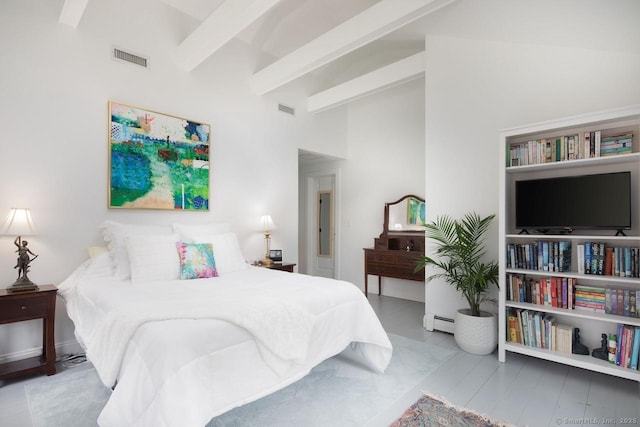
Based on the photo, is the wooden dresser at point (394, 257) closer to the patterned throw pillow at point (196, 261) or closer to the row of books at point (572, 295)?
the row of books at point (572, 295)

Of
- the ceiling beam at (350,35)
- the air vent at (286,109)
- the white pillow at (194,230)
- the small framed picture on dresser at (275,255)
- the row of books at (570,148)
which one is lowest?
the small framed picture on dresser at (275,255)

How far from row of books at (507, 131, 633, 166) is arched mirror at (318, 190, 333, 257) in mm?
3696

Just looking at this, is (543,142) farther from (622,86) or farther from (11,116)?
(11,116)

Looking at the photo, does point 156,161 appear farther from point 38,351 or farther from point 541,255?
point 541,255

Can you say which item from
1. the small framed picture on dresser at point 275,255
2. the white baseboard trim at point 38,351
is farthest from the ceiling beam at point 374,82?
the white baseboard trim at point 38,351

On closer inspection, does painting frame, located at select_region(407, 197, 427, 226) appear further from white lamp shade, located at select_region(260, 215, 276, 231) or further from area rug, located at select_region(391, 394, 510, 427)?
area rug, located at select_region(391, 394, 510, 427)

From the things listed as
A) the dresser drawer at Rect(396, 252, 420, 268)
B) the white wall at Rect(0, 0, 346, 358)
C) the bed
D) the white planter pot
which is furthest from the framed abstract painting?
the white planter pot

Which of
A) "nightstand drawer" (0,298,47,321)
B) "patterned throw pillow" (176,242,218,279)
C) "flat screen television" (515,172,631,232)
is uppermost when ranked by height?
"flat screen television" (515,172,631,232)

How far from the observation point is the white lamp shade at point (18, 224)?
2.45 metres

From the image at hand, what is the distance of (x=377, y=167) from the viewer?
5.46 metres

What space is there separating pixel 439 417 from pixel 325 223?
14.9 ft

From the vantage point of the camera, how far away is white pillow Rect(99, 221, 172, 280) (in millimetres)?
2717

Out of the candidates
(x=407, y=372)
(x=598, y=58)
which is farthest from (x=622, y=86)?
(x=407, y=372)

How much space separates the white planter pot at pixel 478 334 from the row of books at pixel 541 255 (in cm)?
54
